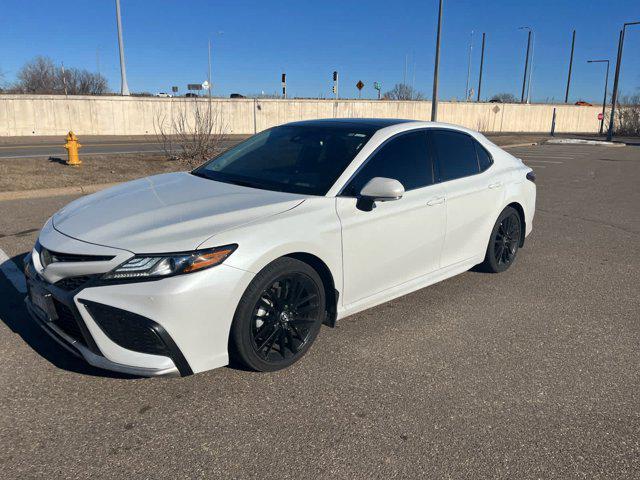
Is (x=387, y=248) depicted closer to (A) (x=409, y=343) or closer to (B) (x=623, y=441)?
A: (A) (x=409, y=343)

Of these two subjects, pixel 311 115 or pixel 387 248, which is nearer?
pixel 387 248

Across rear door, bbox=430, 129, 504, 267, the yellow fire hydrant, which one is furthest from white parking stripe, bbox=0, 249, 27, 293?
the yellow fire hydrant

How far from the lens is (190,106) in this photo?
114 ft

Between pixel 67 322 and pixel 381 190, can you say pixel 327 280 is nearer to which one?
pixel 381 190

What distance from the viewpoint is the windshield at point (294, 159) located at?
146 inches

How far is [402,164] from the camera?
13.3 feet

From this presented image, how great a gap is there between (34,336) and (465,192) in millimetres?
3517

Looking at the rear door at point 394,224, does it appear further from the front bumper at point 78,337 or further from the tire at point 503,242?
the front bumper at point 78,337

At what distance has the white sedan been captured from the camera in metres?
2.76

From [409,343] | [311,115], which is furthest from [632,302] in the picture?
[311,115]

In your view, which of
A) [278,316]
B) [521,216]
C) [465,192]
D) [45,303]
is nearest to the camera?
[45,303]

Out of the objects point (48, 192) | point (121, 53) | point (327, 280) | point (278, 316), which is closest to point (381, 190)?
point (327, 280)

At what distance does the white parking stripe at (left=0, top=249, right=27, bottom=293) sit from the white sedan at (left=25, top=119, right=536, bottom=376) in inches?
52.7

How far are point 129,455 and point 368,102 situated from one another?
1777 inches
